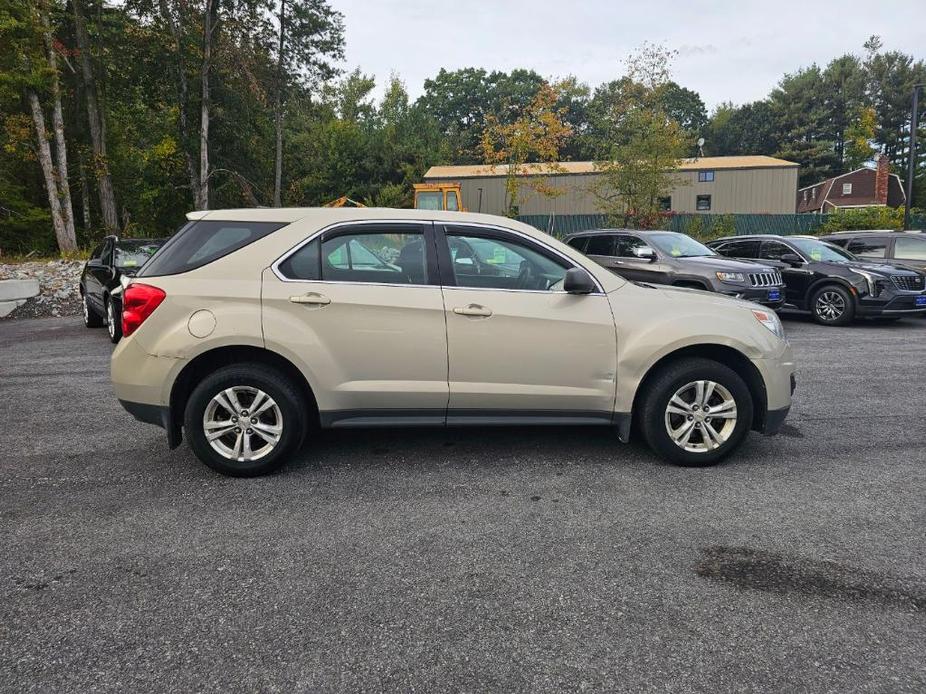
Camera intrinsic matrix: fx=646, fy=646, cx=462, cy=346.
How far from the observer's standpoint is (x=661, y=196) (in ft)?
88.6

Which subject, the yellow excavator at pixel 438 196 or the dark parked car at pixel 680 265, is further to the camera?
the yellow excavator at pixel 438 196

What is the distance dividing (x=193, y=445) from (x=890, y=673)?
382cm

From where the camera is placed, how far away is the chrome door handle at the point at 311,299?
4.17 meters

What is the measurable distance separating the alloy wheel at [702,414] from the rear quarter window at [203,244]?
2961 millimetres

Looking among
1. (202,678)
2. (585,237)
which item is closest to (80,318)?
(585,237)

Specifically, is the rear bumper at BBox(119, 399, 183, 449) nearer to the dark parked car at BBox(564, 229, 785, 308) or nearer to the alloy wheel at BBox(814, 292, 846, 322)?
the dark parked car at BBox(564, 229, 785, 308)

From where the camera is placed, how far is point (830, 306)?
11.9 metres

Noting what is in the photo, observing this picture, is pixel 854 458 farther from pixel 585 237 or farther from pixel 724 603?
pixel 585 237

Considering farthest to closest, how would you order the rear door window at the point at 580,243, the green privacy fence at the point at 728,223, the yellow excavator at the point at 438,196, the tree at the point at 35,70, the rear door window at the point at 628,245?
the green privacy fence at the point at 728,223 < the yellow excavator at the point at 438,196 < the tree at the point at 35,70 < the rear door window at the point at 580,243 < the rear door window at the point at 628,245

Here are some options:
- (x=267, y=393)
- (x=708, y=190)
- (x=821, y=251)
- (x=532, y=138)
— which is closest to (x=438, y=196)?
(x=532, y=138)

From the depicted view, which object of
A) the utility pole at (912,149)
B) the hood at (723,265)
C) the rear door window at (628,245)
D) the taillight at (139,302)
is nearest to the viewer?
the taillight at (139,302)

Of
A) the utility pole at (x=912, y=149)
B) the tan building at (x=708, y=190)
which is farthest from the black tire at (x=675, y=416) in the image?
the tan building at (x=708, y=190)

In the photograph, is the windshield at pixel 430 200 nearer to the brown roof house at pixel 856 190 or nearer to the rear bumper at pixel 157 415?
the rear bumper at pixel 157 415

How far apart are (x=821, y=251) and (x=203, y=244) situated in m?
12.1
